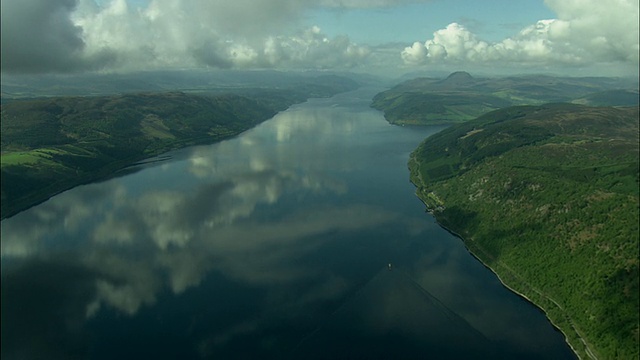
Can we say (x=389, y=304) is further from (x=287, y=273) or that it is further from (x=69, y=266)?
(x=69, y=266)

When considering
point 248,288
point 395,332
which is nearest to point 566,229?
point 395,332

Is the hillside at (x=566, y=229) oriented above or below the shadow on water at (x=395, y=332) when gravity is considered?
above

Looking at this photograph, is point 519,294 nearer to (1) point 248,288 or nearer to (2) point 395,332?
(2) point 395,332

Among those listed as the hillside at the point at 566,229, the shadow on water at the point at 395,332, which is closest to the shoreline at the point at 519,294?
the hillside at the point at 566,229

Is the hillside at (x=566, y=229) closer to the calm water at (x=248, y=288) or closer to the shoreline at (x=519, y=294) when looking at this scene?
the shoreline at (x=519, y=294)

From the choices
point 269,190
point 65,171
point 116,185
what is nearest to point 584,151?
point 269,190

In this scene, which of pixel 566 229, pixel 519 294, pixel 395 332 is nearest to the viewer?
Answer: pixel 395 332

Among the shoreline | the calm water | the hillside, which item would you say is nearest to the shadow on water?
the calm water
